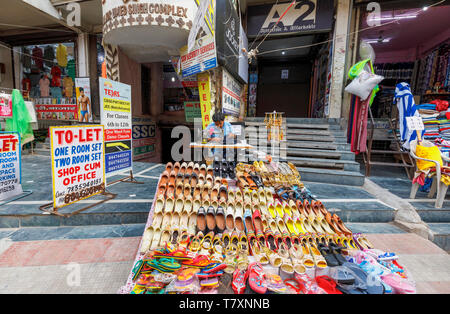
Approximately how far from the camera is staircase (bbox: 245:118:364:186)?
5.14 meters

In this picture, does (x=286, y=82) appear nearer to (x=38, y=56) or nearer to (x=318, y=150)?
(x=318, y=150)

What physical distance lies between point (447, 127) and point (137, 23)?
331 inches

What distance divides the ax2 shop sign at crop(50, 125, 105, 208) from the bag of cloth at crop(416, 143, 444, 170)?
6.10 m

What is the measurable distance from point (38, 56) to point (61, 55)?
179cm

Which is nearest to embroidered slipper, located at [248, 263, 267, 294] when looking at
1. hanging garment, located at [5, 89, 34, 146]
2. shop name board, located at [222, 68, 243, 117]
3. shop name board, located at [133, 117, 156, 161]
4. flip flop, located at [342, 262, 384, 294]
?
flip flop, located at [342, 262, 384, 294]

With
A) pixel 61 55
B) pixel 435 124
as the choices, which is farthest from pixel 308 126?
pixel 61 55

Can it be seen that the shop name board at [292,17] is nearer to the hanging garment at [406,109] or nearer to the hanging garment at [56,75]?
the hanging garment at [406,109]

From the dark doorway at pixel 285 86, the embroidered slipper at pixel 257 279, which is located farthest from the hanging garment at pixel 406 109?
the dark doorway at pixel 285 86

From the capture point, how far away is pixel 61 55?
9500 millimetres

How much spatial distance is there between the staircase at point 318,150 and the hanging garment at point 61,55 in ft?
31.2

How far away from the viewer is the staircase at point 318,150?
5145 mm

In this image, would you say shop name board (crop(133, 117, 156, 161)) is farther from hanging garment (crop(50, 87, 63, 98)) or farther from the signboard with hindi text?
the signboard with hindi text

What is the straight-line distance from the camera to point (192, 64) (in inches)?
244
